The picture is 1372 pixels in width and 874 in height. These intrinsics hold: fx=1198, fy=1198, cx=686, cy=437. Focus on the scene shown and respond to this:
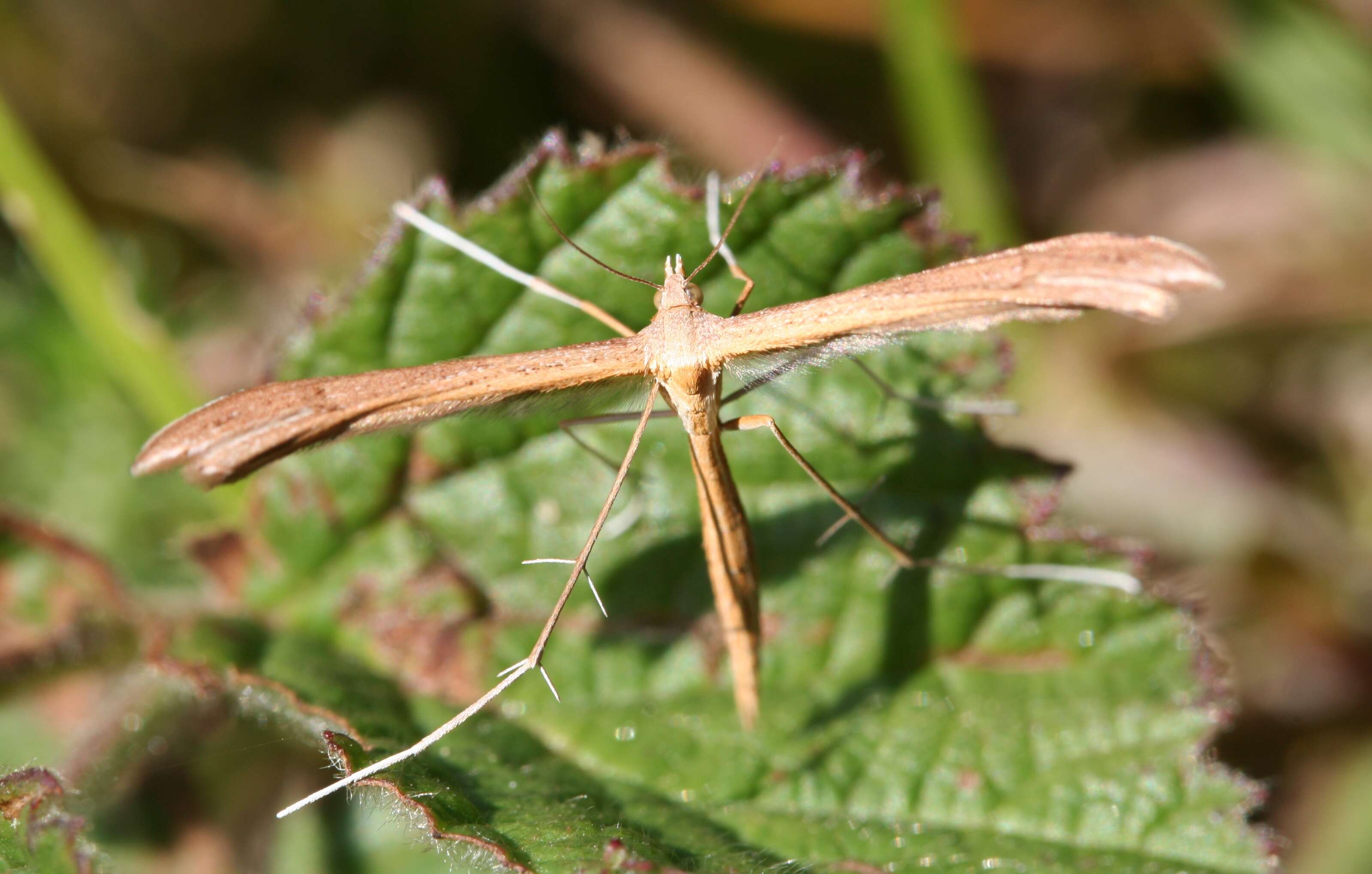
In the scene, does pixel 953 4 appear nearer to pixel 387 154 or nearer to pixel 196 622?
pixel 387 154

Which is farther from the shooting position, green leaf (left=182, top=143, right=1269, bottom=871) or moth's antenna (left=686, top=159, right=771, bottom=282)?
green leaf (left=182, top=143, right=1269, bottom=871)

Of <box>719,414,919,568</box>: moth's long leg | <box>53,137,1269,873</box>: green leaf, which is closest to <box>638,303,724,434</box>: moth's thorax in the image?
<box>719,414,919,568</box>: moth's long leg

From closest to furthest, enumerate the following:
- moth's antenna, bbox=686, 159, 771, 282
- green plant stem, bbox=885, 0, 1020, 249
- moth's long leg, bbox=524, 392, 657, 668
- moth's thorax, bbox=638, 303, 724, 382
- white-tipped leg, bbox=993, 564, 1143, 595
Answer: moth's long leg, bbox=524, 392, 657, 668, moth's thorax, bbox=638, 303, 724, 382, moth's antenna, bbox=686, 159, 771, 282, white-tipped leg, bbox=993, 564, 1143, 595, green plant stem, bbox=885, 0, 1020, 249

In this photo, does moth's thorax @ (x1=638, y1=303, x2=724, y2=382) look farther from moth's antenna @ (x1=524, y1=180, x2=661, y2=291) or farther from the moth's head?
moth's antenna @ (x1=524, y1=180, x2=661, y2=291)

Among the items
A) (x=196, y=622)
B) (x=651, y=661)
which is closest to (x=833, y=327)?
(x=651, y=661)

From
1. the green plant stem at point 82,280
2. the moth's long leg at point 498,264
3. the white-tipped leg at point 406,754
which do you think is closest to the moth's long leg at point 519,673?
the white-tipped leg at point 406,754

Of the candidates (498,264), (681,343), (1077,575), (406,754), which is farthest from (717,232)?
(406,754)

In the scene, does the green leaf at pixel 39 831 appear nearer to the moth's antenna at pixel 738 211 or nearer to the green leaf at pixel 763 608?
the green leaf at pixel 763 608
